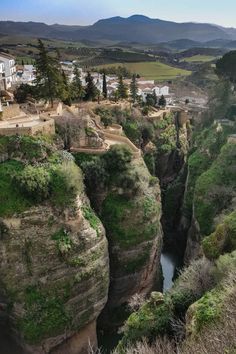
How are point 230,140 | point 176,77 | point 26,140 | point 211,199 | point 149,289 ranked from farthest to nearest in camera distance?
1. point 176,77
2. point 230,140
3. point 211,199
4. point 149,289
5. point 26,140

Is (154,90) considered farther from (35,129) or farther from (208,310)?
(208,310)

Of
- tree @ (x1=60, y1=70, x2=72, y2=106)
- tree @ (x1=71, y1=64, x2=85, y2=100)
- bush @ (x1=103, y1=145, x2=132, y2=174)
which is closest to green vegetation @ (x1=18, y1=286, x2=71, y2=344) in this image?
bush @ (x1=103, y1=145, x2=132, y2=174)

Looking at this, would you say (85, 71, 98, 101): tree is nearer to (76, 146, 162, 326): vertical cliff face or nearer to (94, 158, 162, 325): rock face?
(76, 146, 162, 326): vertical cliff face

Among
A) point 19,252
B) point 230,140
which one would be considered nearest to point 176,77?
point 230,140

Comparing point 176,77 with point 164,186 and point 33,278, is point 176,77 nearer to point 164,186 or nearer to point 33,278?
point 164,186

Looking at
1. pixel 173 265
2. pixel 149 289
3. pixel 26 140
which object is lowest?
pixel 173 265

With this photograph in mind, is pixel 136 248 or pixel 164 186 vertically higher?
pixel 136 248

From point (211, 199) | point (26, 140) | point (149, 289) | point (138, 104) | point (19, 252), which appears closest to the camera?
point (19, 252)
